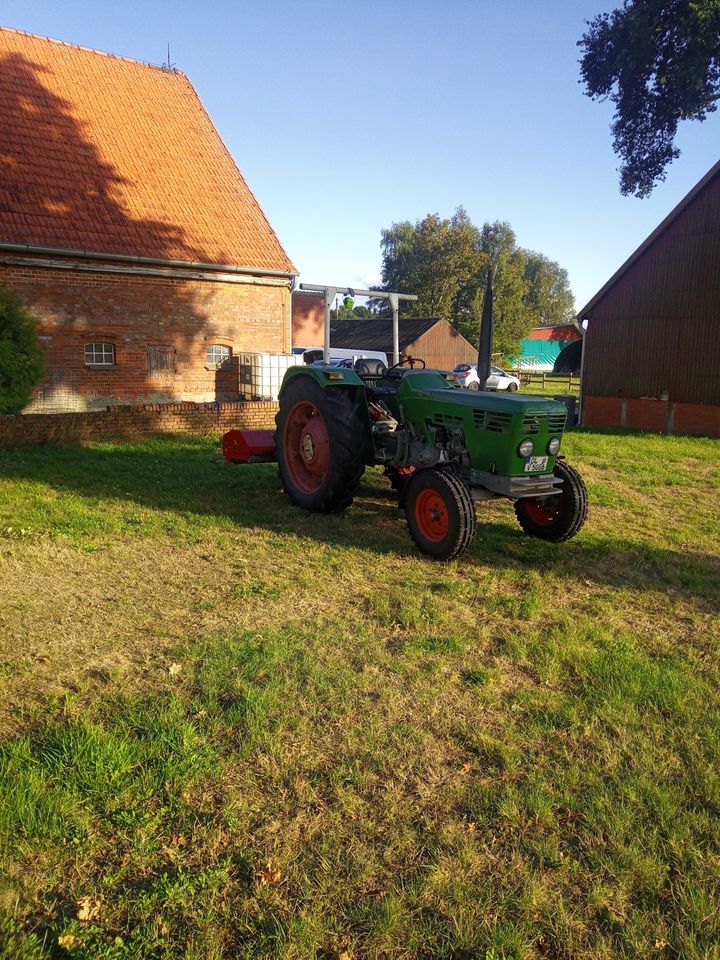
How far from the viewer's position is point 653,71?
748 inches

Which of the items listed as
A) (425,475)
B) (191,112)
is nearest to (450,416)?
(425,475)

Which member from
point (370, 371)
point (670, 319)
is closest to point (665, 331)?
point (670, 319)

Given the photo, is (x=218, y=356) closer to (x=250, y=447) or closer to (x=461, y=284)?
(x=250, y=447)

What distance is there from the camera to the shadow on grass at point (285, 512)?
5715mm

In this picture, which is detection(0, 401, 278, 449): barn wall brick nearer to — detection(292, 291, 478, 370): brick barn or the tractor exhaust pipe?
the tractor exhaust pipe

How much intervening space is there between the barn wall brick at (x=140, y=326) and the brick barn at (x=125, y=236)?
0.9 inches

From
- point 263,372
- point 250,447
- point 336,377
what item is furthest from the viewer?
point 263,372

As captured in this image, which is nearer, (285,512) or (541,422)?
(541,422)

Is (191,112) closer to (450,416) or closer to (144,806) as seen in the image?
(450,416)

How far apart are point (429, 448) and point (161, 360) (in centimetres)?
1016

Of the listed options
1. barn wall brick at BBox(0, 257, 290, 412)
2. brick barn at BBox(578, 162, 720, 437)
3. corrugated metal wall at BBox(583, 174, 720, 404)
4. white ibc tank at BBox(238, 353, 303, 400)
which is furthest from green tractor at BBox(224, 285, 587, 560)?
corrugated metal wall at BBox(583, 174, 720, 404)

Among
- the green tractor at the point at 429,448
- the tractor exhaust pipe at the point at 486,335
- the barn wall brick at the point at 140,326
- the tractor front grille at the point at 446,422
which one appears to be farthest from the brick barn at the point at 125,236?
the tractor exhaust pipe at the point at 486,335

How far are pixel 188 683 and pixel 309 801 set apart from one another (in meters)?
1.11

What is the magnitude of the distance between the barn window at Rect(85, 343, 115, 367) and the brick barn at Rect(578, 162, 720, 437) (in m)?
11.5
